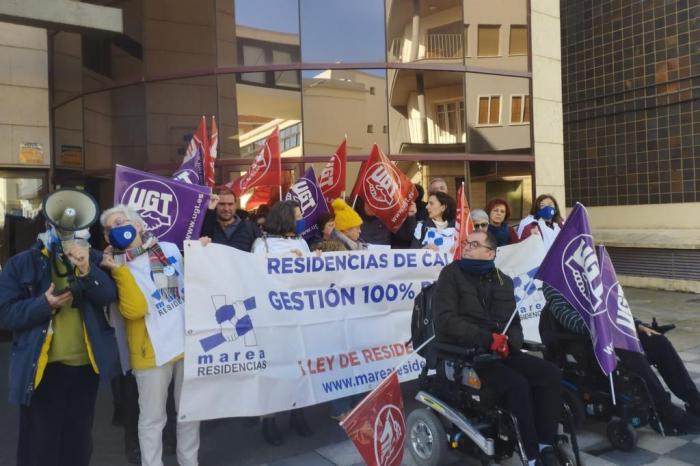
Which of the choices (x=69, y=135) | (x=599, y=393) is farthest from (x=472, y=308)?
(x=69, y=135)

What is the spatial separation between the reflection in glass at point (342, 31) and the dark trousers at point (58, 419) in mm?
6774

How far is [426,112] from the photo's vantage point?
9438mm

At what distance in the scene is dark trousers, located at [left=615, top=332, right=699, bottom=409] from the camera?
4.31 meters

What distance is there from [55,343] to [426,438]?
2.39m

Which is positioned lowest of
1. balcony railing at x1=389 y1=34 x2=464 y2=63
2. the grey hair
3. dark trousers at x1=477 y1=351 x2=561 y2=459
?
dark trousers at x1=477 y1=351 x2=561 y2=459

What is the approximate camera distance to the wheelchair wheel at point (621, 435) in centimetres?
420

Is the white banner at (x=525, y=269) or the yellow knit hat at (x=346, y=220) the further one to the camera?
the white banner at (x=525, y=269)

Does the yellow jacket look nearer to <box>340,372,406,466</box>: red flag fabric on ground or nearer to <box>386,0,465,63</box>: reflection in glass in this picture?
<box>340,372,406,466</box>: red flag fabric on ground

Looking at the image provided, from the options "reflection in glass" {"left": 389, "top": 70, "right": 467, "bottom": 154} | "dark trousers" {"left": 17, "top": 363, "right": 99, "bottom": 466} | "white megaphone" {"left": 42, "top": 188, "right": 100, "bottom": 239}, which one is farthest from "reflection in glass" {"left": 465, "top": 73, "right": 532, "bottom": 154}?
"dark trousers" {"left": 17, "top": 363, "right": 99, "bottom": 466}

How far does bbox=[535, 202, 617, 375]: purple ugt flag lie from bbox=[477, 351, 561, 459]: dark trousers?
1.53ft

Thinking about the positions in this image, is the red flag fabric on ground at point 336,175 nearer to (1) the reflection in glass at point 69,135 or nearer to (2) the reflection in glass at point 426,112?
(2) the reflection in glass at point 426,112

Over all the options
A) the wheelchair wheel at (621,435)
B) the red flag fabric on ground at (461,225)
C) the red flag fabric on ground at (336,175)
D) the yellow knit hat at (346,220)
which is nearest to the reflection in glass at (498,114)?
the red flag fabric on ground at (336,175)

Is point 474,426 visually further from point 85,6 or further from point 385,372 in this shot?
point 85,6

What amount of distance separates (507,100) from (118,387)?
7.60m
